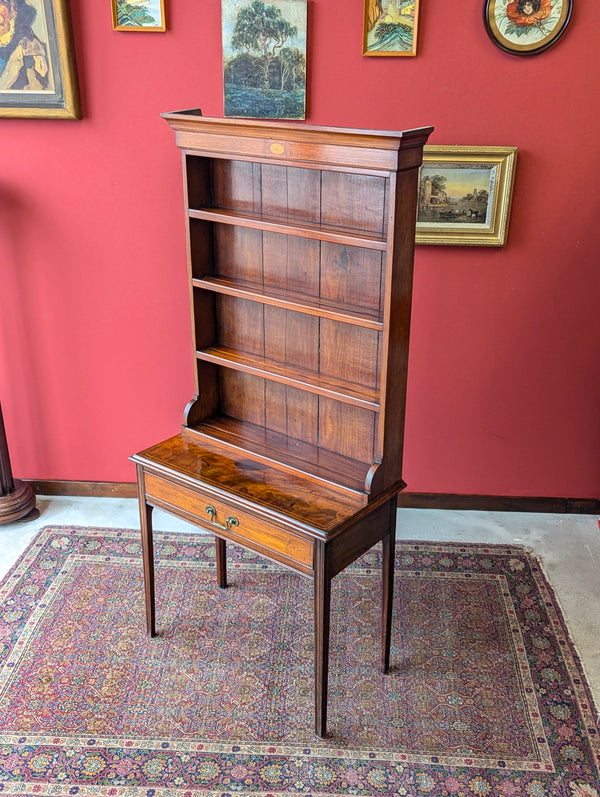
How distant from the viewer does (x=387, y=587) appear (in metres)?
2.87

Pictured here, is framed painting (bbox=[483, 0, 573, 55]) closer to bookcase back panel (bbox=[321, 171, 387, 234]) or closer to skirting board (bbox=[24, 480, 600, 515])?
bookcase back panel (bbox=[321, 171, 387, 234])

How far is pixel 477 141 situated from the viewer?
334 cm

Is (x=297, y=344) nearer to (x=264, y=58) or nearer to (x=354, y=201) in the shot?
(x=354, y=201)

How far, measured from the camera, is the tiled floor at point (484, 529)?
3.47 metres

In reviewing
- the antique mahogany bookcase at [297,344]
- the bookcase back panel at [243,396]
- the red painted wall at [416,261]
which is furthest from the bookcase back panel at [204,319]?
the red painted wall at [416,261]

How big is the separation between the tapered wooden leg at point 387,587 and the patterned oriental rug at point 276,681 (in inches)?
3.7

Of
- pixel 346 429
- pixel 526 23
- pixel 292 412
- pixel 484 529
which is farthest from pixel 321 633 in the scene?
pixel 526 23

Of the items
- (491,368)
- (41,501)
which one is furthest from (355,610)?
(41,501)

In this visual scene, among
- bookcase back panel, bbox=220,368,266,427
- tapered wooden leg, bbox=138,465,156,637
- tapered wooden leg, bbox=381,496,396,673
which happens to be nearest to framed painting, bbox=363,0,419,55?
bookcase back panel, bbox=220,368,266,427

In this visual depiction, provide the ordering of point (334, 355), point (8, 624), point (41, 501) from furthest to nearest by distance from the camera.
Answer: point (41, 501)
point (8, 624)
point (334, 355)

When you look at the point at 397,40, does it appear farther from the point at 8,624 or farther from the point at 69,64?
the point at 8,624

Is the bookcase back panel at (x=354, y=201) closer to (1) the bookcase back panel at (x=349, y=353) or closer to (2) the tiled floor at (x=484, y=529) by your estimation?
(1) the bookcase back panel at (x=349, y=353)

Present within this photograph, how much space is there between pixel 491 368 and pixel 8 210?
2.31m

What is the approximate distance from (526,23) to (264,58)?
104 centimetres
